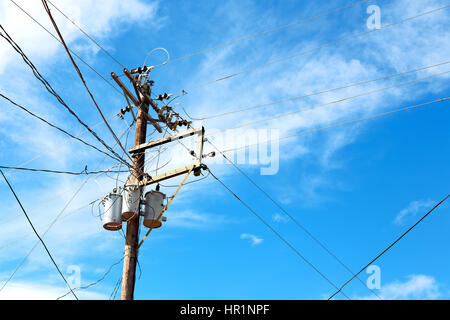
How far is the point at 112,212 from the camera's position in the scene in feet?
33.8

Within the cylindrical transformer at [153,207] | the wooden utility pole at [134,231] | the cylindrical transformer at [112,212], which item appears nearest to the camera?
the wooden utility pole at [134,231]

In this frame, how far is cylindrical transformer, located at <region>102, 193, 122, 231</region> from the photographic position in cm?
1024

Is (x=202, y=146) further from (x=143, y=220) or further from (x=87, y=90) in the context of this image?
(x=87, y=90)

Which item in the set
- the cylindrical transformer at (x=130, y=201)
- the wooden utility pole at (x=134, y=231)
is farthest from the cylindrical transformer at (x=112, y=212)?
the wooden utility pole at (x=134, y=231)

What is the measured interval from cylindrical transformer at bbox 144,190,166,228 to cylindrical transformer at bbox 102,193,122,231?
57 cm

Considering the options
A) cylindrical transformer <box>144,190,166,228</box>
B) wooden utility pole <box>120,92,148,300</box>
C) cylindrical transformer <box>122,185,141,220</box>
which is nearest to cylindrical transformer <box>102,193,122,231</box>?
cylindrical transformer <box>122,185,141,220</box>

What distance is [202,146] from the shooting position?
10727 mm

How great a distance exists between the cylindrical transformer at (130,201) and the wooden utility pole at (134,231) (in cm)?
12

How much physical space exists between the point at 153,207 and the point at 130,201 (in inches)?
20.0

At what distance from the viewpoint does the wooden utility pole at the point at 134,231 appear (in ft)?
31.6

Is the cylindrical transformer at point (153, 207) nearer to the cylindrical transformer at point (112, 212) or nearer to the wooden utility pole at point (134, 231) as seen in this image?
the wooden utility pole at point (134, 231)

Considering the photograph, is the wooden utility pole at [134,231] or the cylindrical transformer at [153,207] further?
the cylindrical transformer at [153,207]
